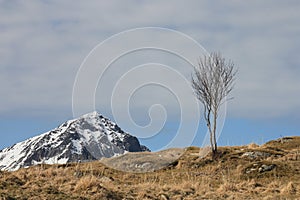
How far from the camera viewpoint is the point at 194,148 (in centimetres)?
4481

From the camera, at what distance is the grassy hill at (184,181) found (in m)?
17.2

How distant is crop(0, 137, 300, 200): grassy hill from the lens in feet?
56.5

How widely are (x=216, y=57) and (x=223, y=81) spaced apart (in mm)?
2242

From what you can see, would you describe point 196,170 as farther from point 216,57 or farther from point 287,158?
point 216,57

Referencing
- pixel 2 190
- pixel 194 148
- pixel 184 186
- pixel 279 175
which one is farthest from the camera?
pixel 194 148

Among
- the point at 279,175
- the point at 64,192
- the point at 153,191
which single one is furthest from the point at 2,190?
the point at 279,175

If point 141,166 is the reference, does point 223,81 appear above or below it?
above

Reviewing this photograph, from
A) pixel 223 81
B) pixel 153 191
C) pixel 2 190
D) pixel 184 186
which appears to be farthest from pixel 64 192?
pixel 223 81

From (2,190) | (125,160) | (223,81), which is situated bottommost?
(2,190)

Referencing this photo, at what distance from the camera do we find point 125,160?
3659cm

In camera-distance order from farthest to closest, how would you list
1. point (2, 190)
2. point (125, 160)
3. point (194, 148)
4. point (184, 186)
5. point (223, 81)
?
point (194, 148), point (223, 81), point (125, 160), point (184, 186), point (2, 190)

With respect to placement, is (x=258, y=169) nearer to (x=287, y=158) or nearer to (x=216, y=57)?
(x=287, y=158)

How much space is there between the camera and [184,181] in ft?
79.8

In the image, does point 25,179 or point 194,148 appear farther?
point 194,148
